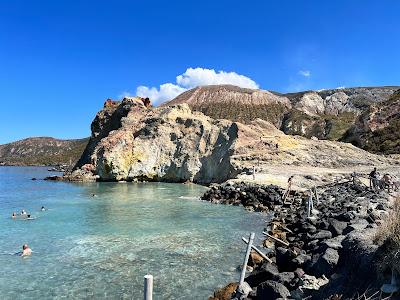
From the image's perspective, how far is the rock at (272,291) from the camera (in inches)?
466

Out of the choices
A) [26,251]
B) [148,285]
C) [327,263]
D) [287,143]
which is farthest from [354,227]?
[287,143]

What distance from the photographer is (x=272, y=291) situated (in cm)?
1202

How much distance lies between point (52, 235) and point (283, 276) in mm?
17596

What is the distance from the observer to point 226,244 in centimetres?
2320

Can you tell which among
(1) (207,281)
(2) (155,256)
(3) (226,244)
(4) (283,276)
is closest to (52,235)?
(2) (155,256)

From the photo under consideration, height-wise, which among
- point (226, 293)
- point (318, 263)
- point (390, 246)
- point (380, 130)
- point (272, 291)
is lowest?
point (226, 293)

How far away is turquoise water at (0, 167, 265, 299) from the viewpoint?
16094 mm

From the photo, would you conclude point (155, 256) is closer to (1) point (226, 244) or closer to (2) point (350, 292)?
(1) point (226, 244)

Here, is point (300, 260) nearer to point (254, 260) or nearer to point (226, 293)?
point (226, 293)

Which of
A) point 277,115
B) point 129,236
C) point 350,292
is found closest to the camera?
point 350,292

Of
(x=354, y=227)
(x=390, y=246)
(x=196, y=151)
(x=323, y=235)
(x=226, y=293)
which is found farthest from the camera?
(x=196, y=151)

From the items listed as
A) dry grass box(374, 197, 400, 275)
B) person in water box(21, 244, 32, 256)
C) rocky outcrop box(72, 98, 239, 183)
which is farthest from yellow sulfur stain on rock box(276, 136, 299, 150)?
dry grass box(374, 197, 400, 275)

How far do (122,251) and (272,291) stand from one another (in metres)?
11.5

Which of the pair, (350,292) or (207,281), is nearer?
(350,292)
